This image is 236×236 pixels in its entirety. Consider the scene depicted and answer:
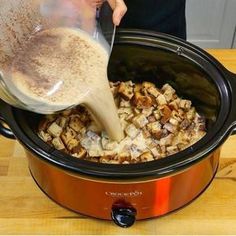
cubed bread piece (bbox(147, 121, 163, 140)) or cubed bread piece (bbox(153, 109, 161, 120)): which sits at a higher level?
cubed bread piece (bbox(153, 109, 161, 120))

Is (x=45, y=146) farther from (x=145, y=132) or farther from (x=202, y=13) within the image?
(x=202, y=13)

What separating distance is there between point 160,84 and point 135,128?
0.53 ft

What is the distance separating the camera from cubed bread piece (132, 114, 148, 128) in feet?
3.26

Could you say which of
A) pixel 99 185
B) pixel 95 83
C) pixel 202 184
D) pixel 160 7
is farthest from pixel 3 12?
pixel 160 7

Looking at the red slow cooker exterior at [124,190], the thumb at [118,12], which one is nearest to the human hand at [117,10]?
the thumb at [118,12]

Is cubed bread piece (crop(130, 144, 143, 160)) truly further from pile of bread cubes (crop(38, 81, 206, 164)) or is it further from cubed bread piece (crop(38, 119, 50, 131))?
cubed bread piece (crop(38, 119, 50, 131))

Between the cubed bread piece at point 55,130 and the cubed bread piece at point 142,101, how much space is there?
0.18 meters

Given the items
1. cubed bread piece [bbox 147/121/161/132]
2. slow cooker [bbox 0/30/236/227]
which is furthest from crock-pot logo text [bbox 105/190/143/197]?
cubed bread piece [bbox 147/121/161/132]

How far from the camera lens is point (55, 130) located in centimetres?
98

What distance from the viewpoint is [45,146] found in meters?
0.78

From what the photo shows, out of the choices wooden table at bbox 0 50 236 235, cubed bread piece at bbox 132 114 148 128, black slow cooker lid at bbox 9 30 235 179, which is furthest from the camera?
cubed bread piece at bbox 132 114 148 128

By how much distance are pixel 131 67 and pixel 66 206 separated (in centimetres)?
37

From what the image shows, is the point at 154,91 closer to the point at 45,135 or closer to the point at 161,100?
the point at 161,100

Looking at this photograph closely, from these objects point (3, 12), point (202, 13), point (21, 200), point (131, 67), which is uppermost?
point (3, 12)
